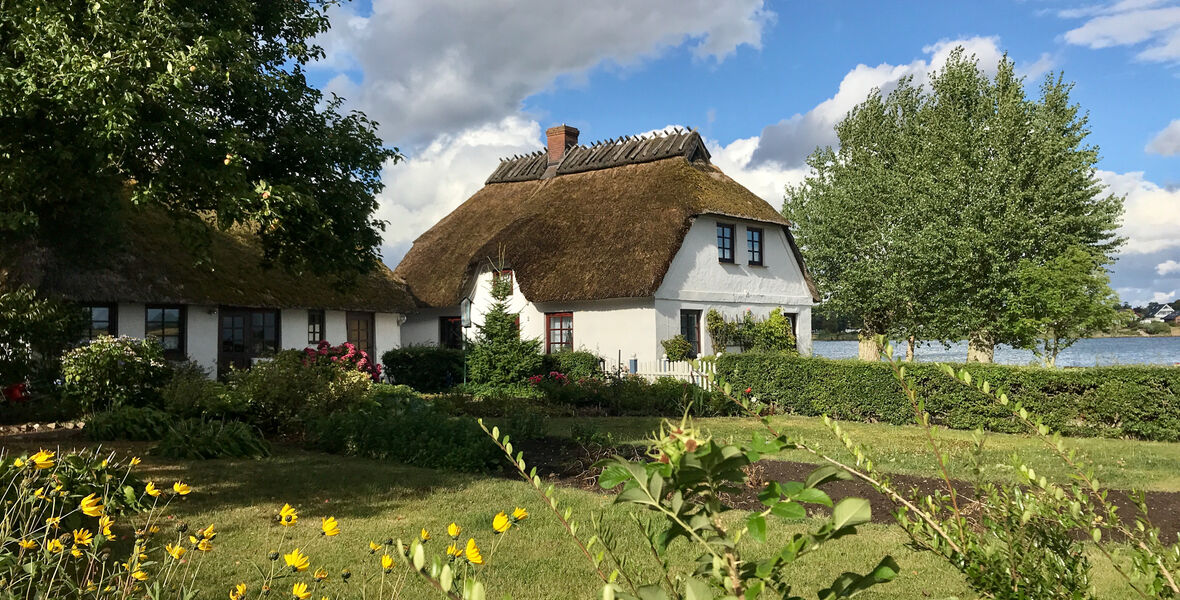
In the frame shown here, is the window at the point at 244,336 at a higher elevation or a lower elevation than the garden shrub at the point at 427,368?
higher

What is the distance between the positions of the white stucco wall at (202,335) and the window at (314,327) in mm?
2831

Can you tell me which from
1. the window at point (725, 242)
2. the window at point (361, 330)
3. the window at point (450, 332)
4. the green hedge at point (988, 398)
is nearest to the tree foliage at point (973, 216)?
the window at point (725, 242)

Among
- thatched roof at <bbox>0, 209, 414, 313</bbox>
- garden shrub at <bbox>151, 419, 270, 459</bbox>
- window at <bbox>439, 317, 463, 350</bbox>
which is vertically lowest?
garden shrub at <bbox>151, 419, 270, 459</bbox>

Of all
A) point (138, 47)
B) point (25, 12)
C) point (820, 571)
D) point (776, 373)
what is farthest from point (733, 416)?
point (25, 12)

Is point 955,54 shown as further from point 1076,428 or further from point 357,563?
point 357,563

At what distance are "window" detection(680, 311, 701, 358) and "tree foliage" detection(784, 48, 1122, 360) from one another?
828 centimetres

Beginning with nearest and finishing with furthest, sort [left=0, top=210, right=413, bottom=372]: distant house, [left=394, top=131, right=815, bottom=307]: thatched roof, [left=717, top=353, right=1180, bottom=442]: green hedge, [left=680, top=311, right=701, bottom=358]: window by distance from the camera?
1. [left=717, top=353, right=1180, bottom=442]: green hedge
2. [left=0, top=210, right=413, bottom=372]: distant house
3. [left=394, top=131, right=815, bottom=307]: thatched roof
4. [left=680, top=311, right=701, bottom=358]: window

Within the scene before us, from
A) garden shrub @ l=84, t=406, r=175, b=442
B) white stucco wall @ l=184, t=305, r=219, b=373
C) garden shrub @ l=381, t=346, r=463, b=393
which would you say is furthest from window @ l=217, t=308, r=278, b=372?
garden shrub @ l=84, t=406, r=175, b=442

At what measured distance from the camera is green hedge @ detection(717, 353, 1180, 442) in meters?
13.1

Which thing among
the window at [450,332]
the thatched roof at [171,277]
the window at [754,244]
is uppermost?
the window at [754,244]

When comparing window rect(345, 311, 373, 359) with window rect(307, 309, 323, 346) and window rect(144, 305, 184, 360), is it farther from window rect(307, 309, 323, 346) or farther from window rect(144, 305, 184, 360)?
window rect(144, 305, 184, 360)

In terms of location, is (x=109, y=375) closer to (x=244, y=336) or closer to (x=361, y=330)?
(x=244, y=336)

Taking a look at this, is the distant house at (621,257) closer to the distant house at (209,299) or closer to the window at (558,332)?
the window at (558,332)

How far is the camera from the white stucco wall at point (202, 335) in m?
19.5
